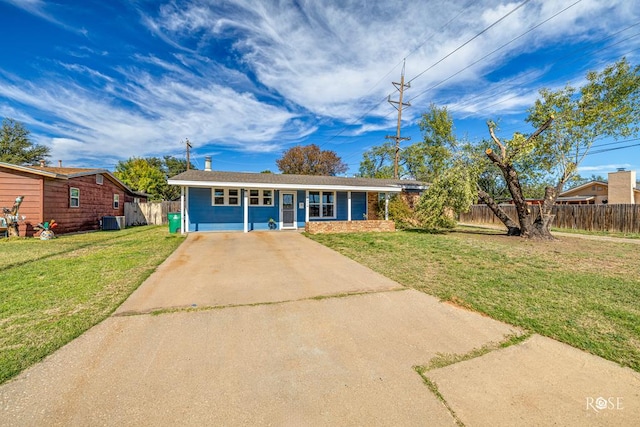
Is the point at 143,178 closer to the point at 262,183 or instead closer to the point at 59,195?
the point at 59,195

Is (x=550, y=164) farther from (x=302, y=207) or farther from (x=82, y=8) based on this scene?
(x=82, y=8)

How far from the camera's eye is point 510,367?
236 centimetres

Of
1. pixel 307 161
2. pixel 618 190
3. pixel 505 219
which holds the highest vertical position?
pixel 307 161

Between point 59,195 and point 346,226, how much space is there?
13167mm

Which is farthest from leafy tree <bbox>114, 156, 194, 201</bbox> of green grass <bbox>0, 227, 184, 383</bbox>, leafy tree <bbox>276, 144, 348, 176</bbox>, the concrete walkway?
the concrete walkway

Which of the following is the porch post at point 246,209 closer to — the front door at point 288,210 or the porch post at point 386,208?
the front door at point 288,210

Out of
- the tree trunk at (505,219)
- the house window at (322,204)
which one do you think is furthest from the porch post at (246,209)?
the tree trunk at (505,219)

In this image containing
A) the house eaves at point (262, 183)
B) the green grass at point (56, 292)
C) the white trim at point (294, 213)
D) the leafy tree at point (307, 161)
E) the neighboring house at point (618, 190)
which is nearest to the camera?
the green grass at point (56, 292)

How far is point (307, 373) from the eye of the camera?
229cm

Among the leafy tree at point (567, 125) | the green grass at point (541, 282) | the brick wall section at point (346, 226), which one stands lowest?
the green grass at point (541, 282)

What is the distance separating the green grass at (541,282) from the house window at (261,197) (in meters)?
5.96

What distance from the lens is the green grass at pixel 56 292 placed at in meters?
2.64

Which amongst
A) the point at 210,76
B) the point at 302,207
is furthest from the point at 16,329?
the point at 210,76

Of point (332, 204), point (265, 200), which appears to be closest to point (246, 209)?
point (265, 200)
